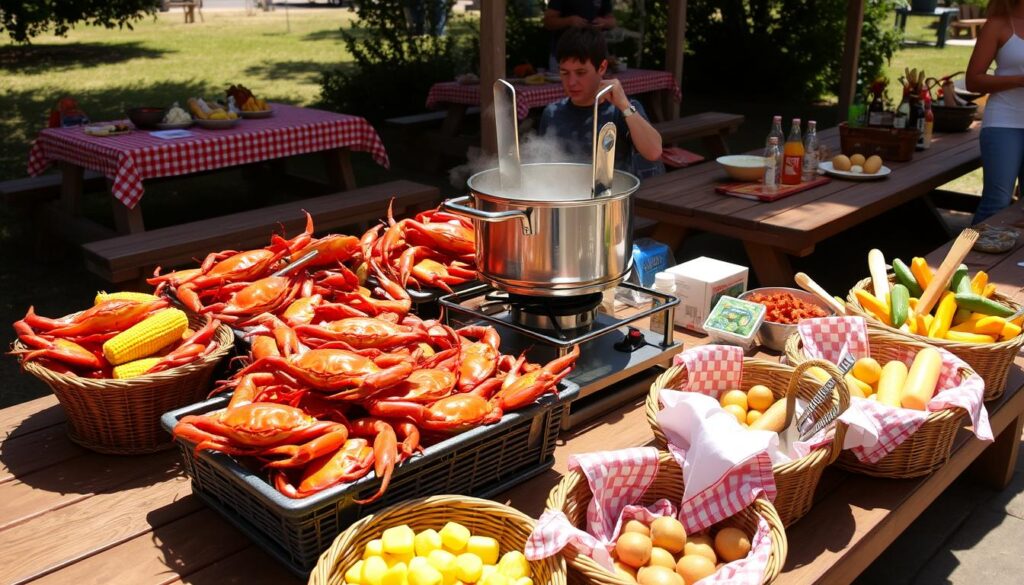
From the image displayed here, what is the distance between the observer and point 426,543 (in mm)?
1600

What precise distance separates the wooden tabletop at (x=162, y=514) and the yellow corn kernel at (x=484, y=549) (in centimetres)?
31

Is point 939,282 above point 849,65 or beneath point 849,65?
beneath

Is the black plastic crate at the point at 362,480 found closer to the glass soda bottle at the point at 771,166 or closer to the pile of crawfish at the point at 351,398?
the pile of crawfish at the point at 351,398

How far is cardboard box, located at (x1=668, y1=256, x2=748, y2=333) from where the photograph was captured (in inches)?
112

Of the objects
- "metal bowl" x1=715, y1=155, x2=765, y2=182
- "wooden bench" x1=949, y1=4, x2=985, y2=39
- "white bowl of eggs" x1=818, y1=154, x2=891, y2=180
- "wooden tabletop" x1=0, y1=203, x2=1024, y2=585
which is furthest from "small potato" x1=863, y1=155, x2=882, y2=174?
"wooden bench" x1=949, y1=4, x2=985, y2=39

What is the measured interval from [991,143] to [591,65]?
2.57 metres

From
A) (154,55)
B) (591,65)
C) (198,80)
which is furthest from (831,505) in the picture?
(154,55)

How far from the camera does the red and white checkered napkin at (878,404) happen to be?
6.48 feet

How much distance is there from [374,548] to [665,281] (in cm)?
158

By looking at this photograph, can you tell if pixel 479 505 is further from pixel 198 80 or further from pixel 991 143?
pixel 198 80

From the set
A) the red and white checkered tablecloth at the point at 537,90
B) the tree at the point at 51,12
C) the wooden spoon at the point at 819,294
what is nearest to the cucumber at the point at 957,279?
Answer: the wooden spoon at the point at 819,294

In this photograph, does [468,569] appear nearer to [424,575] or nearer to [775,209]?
[424,575]

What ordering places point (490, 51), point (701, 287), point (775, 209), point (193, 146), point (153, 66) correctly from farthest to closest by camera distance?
1. point (153, 66)
2. point (490, 51)
3. point (193, 146)
4. point (775, 209)
5. point (701, 287)

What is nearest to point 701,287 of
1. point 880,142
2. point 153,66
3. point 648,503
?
point 648,503
